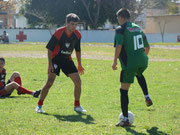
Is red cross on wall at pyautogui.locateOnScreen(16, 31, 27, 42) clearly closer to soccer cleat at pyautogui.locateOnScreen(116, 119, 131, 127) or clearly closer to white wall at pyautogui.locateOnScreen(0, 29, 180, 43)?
white wall at pyautogui.locateOnScreen(0, 29, 180, 43)

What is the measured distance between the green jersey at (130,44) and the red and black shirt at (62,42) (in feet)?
4.55

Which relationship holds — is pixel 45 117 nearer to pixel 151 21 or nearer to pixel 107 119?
pixel 107 119

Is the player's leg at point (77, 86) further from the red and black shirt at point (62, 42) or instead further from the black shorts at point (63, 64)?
the red and black shirt at point (62, 42)

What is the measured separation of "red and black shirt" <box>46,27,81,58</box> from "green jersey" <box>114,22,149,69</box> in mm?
1387

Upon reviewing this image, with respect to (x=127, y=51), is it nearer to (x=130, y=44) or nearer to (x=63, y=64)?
(x=130, y=44)

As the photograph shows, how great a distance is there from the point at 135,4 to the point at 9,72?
137 ft

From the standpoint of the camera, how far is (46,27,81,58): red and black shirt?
702cm

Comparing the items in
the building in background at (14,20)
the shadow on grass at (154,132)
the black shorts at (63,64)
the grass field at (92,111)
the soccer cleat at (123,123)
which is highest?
the building in background at (14,20)

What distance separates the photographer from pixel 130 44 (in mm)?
6008

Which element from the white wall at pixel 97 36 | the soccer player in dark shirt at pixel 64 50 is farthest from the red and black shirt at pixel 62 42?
the white wall at pixel 97 36

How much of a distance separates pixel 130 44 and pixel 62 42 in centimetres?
163

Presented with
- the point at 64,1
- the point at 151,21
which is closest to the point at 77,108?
the point at 64,1

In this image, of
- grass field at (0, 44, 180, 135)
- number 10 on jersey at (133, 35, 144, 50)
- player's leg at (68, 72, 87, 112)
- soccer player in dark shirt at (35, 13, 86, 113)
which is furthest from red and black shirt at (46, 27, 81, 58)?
number 10 on jersey at (133, 35, 144, 50)

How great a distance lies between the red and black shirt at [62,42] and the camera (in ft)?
23.0
